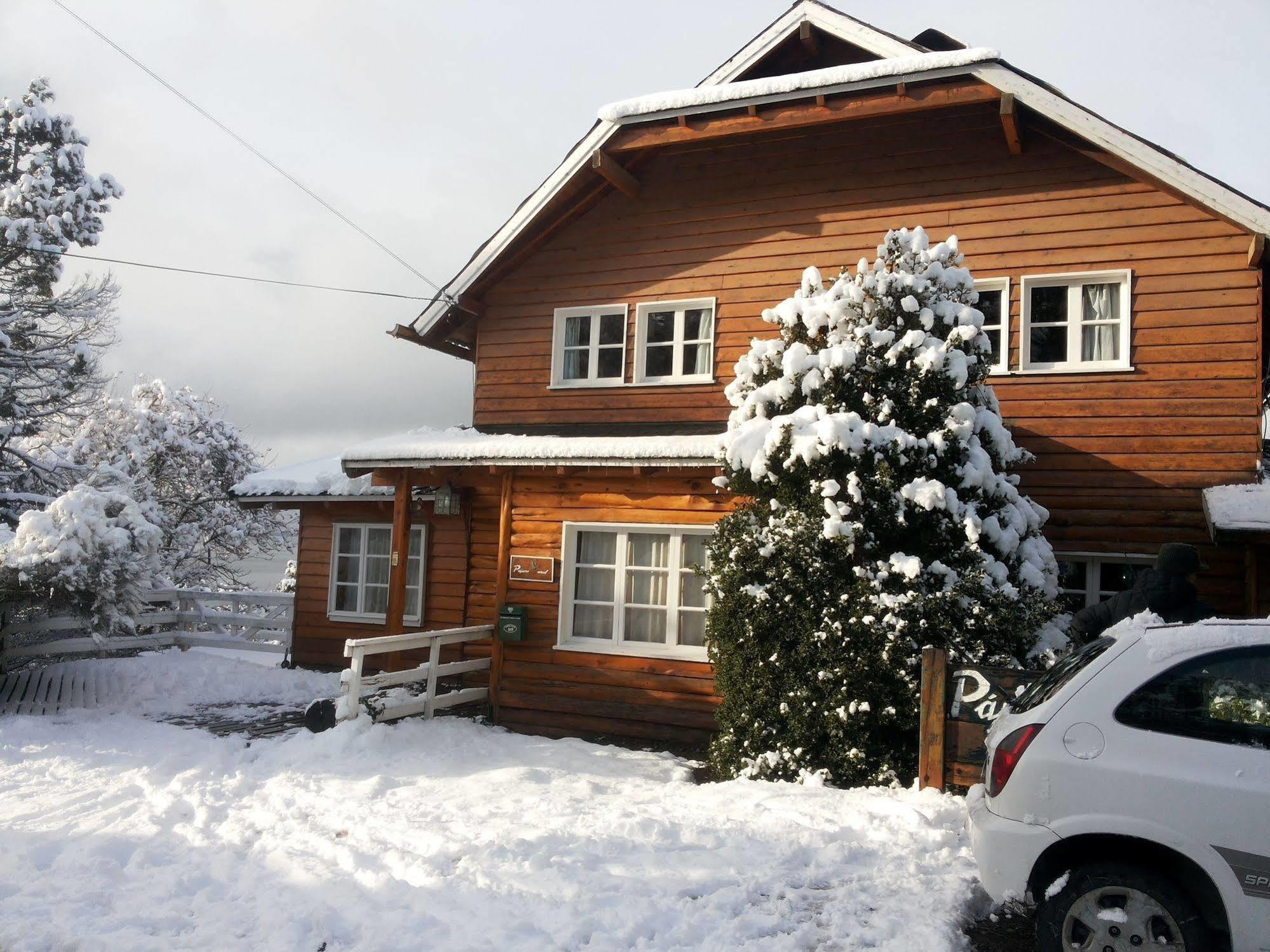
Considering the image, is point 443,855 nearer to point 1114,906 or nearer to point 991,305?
point 1114,906

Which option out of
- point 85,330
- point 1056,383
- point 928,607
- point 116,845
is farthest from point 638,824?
point 85,330

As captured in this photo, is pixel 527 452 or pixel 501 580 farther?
pixel 501 580

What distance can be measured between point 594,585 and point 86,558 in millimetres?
5972

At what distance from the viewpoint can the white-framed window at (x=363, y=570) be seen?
48.8 ft

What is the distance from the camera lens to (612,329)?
1245cm

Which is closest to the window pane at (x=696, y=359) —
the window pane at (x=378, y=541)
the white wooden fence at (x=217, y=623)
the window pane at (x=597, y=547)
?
the window pane at (x=597, y=547)

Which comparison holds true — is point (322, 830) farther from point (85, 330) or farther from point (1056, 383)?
point (85, 330)

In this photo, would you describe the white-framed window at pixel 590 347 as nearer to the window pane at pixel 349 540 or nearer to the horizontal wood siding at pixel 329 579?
the horizontal wood siding at pixel 329 579

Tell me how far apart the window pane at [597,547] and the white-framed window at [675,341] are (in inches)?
85.8

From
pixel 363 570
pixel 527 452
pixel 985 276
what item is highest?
pixel 985 276

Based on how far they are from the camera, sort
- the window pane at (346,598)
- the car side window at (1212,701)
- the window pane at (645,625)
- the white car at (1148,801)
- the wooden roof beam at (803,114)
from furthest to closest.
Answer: the window pane at (346,598) < the window pane at (645,625) < the wooden roof beam at (803,114) < the car side window at (1212,701) < the white car at (1148,801)

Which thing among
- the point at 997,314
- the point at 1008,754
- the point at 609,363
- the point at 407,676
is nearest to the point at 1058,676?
the point at 1008,754

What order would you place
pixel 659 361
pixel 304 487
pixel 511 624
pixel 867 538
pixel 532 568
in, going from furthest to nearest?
pixel 304 487 → pixel 659 361 → pixel 532 568 → pixel 511 624 → pixel 867 538

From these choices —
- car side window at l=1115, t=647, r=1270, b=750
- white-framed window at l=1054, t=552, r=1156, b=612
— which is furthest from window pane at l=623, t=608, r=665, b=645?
car side window at l=1115, t=647, r=1270, b=750
